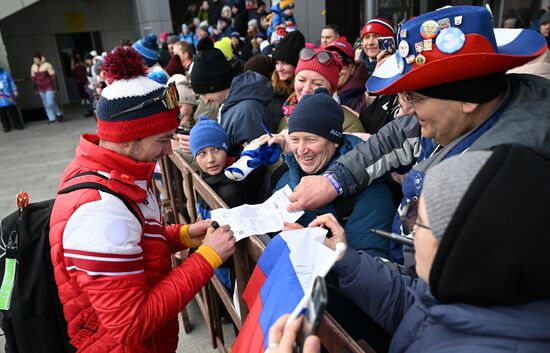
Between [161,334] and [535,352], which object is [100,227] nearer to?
[161,334]

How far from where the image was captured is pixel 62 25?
602 inches

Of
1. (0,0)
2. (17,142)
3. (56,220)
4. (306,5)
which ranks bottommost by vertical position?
(17,142)

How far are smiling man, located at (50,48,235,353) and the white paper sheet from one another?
86 mm

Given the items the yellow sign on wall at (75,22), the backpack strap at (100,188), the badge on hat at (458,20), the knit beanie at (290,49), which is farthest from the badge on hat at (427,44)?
the yellow sign on wall at (75,22)

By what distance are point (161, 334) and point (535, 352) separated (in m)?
1.48

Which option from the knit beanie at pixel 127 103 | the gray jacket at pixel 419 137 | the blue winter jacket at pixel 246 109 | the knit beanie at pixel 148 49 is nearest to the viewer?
the gray jacket at pixel 419 137

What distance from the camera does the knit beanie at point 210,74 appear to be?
3496 mm

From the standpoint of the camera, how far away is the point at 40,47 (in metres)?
14.9

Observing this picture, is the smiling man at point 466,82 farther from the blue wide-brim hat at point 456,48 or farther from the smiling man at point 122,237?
the smiling man at point 122,237

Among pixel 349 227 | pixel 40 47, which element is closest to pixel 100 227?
pixel 349 227

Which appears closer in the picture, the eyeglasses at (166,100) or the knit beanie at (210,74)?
the eyeglasses at (166,100)

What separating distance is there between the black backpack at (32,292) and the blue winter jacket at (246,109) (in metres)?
1.54

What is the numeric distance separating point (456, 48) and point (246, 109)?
1.89 meters

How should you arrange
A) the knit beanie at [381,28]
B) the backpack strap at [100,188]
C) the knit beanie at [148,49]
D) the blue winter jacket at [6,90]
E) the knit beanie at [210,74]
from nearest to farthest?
the backpack strap at [100,188] < the knit beanie at [210,74] < the knit beanie at [381,28] < the knit beanie at [148,49] < the blue winter jacket at [6,90]
